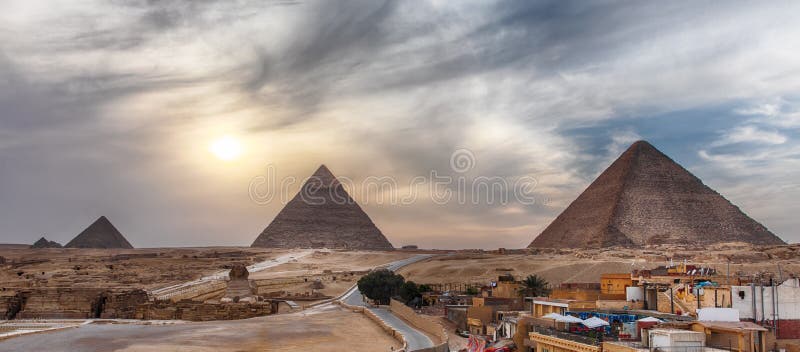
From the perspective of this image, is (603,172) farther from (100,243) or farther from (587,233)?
(100,243)

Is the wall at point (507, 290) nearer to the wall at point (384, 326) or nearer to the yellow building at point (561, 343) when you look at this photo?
the wall at point (384, 326)

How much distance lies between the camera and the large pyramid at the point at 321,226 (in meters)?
157

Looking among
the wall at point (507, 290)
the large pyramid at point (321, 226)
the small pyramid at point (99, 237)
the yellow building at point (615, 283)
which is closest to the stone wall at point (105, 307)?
the wall at point (507, 290)

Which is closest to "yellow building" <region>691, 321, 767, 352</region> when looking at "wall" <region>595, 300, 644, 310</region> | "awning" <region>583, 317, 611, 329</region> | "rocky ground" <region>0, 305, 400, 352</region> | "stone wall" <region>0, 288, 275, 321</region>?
"awning" <region>583, 317, 611, 329</region>

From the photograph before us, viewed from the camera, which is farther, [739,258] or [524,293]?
[739,258]

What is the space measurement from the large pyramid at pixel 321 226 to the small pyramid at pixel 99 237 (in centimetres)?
2769

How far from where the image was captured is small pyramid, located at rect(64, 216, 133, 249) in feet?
437

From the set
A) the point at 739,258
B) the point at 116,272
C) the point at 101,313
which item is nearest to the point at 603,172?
the point at 739,258

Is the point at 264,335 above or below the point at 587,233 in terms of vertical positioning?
below

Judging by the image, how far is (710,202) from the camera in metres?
139

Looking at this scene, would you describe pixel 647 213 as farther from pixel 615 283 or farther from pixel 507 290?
pixel 615 283

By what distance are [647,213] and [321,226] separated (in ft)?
223

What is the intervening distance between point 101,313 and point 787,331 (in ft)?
80.8

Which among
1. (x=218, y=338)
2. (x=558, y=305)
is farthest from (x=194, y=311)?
(x=558, y=305)
